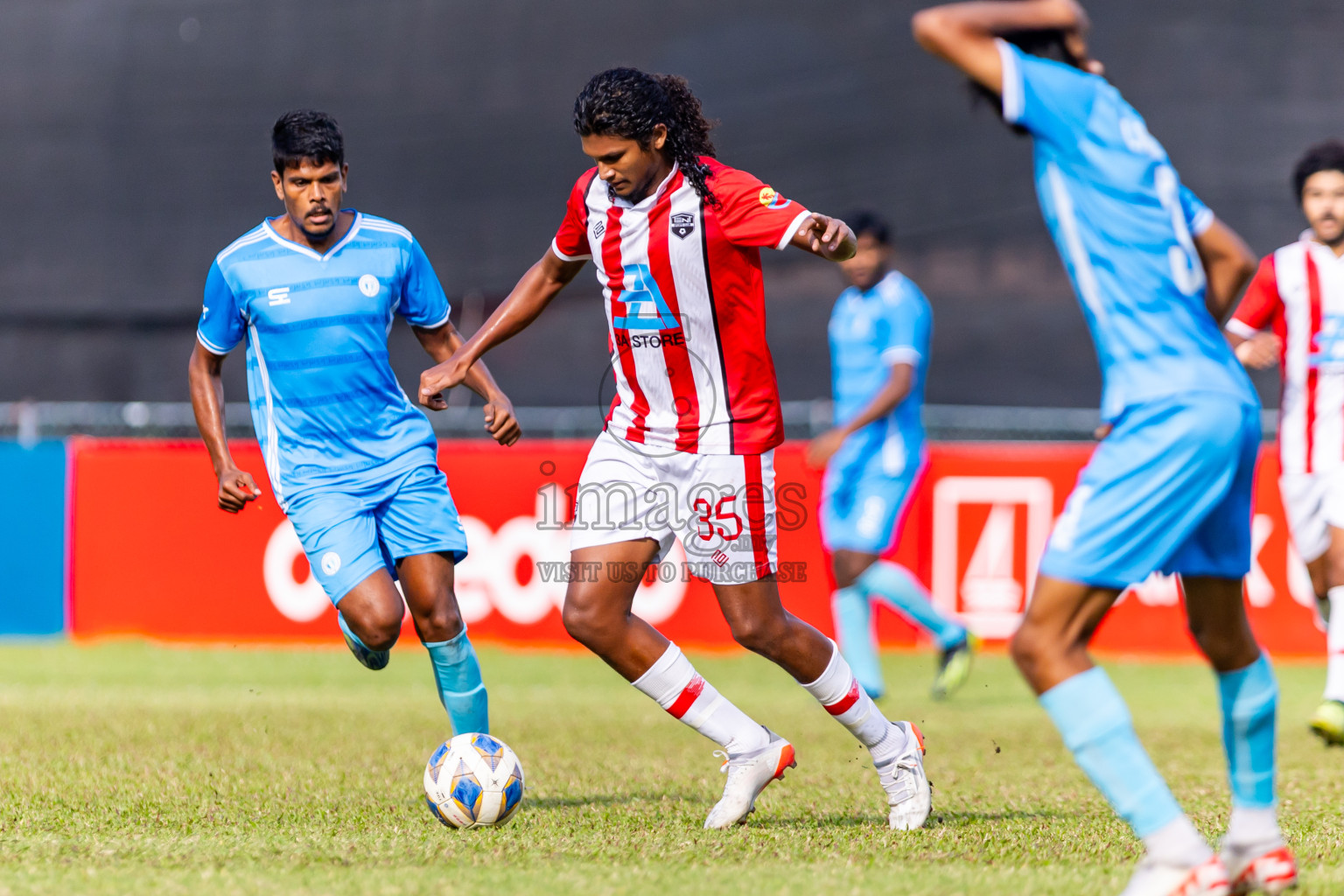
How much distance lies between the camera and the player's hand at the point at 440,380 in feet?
15.5

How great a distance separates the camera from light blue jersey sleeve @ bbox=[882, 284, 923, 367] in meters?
8.58

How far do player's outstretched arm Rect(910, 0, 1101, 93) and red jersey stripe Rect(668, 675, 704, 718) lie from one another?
90.4 inches

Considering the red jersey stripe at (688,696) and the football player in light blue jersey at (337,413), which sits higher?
the football player in light blue jersey at (337,413)

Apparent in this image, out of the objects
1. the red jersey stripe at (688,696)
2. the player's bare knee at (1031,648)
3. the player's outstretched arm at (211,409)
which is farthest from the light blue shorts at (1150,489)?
the player's outstretched arm at (211,409)

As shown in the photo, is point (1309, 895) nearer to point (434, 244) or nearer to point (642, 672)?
point (642, 672)

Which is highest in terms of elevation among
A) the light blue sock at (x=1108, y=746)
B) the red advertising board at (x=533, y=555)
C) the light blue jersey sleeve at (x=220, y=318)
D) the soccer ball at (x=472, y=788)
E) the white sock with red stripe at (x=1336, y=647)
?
the light blue jersey sleeve at (x=220, y=318)

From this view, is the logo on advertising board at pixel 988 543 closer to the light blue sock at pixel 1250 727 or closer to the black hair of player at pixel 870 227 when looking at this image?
the black hair of player at pixel 870 227

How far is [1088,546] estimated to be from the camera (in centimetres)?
326

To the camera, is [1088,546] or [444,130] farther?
[444,130]

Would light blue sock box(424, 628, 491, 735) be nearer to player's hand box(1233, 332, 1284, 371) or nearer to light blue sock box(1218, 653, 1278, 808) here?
light blue sock box(1218, 653, 1278, 808)

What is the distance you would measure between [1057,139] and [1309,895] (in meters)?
1.87

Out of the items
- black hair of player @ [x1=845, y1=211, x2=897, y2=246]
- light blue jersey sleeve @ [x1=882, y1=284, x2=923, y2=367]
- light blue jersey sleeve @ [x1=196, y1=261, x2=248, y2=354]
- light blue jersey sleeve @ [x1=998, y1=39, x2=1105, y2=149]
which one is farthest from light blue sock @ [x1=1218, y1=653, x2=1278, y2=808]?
black hair of player @ [x1=845, y1=211, x2=897, y2=246]

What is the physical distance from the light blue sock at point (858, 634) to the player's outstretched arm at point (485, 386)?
3719 millimetres

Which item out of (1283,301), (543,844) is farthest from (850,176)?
(543,844)
